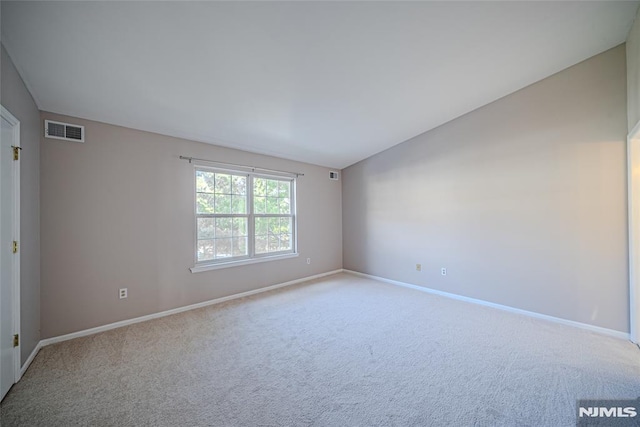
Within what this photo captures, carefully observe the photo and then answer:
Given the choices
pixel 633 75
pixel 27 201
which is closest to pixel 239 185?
pixel 27 201

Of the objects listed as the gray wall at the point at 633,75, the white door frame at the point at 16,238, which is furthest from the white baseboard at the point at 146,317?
the gray wall at the point at 633,75

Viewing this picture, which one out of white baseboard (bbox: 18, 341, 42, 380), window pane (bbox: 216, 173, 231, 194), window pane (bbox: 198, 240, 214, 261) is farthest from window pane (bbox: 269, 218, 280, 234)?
white baseboard (bbox: 18, 341, 42, 380)

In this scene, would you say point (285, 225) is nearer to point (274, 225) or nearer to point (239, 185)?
point (274, 225)

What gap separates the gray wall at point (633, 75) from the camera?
2.35 meters

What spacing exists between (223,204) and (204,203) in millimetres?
276

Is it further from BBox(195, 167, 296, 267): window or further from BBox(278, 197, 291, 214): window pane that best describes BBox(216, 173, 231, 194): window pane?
BBox(278, 197, 291, 214): window pane

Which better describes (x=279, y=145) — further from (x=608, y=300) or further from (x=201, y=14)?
(x=608, y=300)

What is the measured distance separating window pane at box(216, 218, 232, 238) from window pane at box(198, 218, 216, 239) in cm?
7

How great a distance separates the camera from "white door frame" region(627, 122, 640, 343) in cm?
253

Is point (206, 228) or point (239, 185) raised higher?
point (239, 185)

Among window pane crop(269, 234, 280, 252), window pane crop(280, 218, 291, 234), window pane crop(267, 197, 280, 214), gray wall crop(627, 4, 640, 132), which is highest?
gray wall crop(627, 4, 640, 132)

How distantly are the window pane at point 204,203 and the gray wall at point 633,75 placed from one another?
4.80 meters

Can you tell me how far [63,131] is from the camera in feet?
8.61

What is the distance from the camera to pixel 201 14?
1749 millimetres
